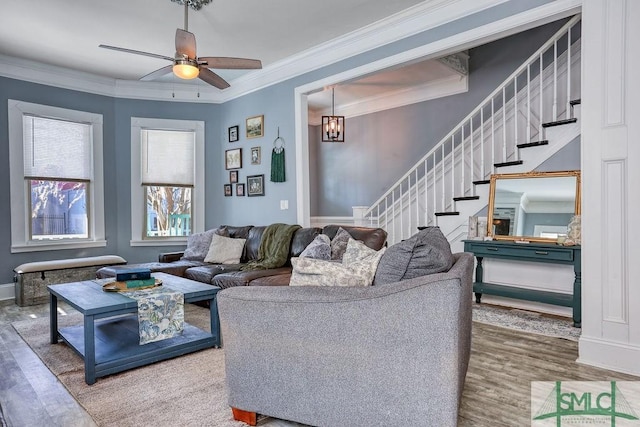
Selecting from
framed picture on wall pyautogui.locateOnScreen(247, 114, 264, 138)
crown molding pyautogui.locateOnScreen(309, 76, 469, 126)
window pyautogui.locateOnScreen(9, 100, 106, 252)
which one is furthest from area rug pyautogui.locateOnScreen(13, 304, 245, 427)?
crown molding pyautogui.locateOnScreen(309, 76, 469, 126)

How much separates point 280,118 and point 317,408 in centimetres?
415

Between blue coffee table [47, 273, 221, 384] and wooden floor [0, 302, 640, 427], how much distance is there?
24cm

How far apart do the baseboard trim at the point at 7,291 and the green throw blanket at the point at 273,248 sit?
10.2ft

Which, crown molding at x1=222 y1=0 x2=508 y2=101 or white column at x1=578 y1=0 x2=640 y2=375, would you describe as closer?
white column at x1=578 y1=0 x2=640 y2=375

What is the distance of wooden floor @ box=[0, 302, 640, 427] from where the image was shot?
6.71 feet

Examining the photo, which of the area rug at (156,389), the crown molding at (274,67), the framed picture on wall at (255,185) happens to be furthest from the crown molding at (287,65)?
the area rug at (156,389)

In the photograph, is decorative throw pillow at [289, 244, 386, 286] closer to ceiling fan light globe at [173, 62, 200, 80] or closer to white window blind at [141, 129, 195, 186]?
ceiling fan light globe at [173, 62, 200, 80]

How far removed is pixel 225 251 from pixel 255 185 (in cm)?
124

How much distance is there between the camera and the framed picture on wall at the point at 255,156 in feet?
18.3

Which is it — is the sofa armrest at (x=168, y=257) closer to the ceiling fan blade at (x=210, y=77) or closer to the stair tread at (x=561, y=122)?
the ceiling fan blade at (x=210, y=77)

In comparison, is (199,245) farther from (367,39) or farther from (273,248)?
(367,39)

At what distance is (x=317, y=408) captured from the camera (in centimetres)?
177

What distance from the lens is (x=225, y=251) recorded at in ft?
15.7

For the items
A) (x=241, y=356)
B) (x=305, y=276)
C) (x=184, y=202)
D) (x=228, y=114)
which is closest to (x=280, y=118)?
(x=228, y=114)
